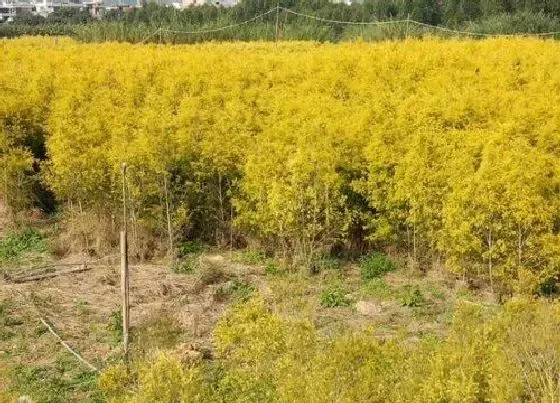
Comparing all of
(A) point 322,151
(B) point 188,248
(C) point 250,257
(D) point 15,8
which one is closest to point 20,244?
(B) point 188,248

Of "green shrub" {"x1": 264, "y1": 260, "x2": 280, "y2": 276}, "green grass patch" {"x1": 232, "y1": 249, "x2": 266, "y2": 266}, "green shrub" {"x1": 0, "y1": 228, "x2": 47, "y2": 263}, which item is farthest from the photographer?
"green shrub" {"x1": 0, "y1": 228, "x2": 47, "y2": 263}

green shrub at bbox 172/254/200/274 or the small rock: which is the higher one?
green shrub at bbox 172/254/200/274

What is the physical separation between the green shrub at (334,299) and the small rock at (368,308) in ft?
0.58

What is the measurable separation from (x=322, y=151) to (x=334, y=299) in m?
2.16

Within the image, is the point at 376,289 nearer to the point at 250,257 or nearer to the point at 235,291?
the point at 235,291

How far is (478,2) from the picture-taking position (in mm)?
36094

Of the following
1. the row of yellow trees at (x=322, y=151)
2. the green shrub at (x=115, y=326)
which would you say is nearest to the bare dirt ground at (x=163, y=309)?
the green shrub at (x=115, y=326)

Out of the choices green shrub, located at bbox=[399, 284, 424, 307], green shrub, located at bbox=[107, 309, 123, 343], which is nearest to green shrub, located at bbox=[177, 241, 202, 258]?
green shrub, located at bbox=[107, 309, 123, 343]

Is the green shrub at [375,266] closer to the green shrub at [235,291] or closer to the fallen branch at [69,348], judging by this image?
the green shrub at [235,291]

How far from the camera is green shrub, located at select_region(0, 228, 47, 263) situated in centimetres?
1100

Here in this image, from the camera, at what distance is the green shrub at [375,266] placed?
A: 33.6 ft

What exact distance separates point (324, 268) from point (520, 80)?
17.6 feet

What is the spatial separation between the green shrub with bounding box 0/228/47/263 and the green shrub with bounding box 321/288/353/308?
4.51 meters

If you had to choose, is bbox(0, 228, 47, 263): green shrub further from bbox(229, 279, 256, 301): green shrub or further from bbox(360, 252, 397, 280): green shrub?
bbox(360, 252, 397, 280): green shrub
